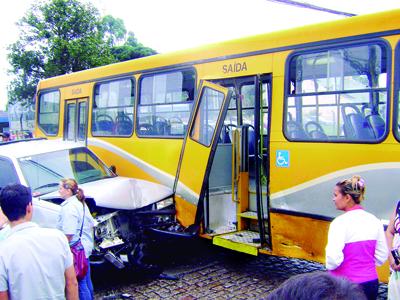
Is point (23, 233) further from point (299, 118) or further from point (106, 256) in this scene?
point (299, 118)

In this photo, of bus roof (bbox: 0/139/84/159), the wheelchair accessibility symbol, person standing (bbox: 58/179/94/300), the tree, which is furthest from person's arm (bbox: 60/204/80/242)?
the tree

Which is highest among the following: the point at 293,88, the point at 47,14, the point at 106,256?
the point at 47,14

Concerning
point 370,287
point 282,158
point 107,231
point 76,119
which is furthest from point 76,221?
point 76,119

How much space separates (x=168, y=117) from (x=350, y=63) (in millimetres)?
3260

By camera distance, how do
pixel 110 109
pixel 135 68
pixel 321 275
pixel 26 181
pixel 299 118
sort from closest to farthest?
1. pixel 321 275
2. pixel 299 118
3. pixel 26 181
4. pixel 135 68
5. pixel 110 109

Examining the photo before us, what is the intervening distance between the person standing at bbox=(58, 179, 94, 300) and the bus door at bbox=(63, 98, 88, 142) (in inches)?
189

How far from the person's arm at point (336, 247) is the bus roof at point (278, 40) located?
2.59 metres

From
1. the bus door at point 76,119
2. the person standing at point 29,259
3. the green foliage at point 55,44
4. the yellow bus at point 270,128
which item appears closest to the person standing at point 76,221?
the person standing at point 29,259

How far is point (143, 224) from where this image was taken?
652 cm

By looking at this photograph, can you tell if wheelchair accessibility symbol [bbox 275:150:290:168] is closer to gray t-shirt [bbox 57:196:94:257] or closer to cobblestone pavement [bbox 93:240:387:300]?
cobblestone pavement [bbox 93:240:387:300]

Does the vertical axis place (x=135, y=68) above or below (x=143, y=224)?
above

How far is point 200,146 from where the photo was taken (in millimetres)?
6648

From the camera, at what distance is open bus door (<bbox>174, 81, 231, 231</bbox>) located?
21.3 feet

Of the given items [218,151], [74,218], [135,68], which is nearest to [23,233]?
[74,218]
